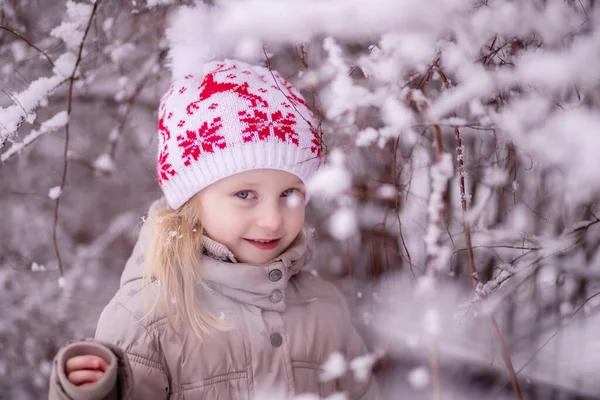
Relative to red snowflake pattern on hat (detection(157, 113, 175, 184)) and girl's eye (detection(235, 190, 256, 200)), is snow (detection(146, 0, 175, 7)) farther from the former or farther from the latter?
girl's eye (detection(235, 190, 256, 200))

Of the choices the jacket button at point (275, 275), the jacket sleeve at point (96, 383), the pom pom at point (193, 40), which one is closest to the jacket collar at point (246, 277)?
the jacket button at point (275, 275)

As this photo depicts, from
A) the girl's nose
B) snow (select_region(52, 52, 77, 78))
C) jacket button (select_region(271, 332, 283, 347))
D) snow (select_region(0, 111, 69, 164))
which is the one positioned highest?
snow (select_region(52, 52, 77, 78))

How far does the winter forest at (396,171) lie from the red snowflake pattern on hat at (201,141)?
0.24 metres

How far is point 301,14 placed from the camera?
2.50ft

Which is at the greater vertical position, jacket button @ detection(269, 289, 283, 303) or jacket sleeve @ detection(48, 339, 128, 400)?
jacket button @ detection(269, 289, 283, 303)

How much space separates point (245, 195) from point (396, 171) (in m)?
0.47

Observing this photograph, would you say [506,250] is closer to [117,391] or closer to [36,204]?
[117,391]

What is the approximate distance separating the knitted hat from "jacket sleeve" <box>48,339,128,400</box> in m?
0.52

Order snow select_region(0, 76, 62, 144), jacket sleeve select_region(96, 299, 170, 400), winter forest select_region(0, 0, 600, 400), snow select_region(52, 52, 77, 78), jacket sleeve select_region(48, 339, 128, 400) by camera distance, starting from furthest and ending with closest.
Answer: snow select_region(52, 52, 77, 78) → jacket sleeve select_region(96, 299, 170, 400) → snow select_region(0, 76, 62, 144) → jacket sleeve select_region(48, 339, 128, 400) → winter forest select_region(0, 0, 600, 400)

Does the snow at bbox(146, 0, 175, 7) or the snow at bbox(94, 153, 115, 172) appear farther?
the snow at bbox(94, 153, 115, 172)

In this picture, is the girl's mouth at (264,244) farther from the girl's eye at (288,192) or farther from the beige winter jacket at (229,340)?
the girl's eye at (288,192)

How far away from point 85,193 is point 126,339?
219 cm

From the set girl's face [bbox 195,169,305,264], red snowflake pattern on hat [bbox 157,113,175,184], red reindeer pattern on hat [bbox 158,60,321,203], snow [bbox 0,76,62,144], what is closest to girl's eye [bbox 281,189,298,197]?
girl's face [bbox 195,169,305,264]

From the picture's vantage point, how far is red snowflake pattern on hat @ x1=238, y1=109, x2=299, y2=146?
1397mm
